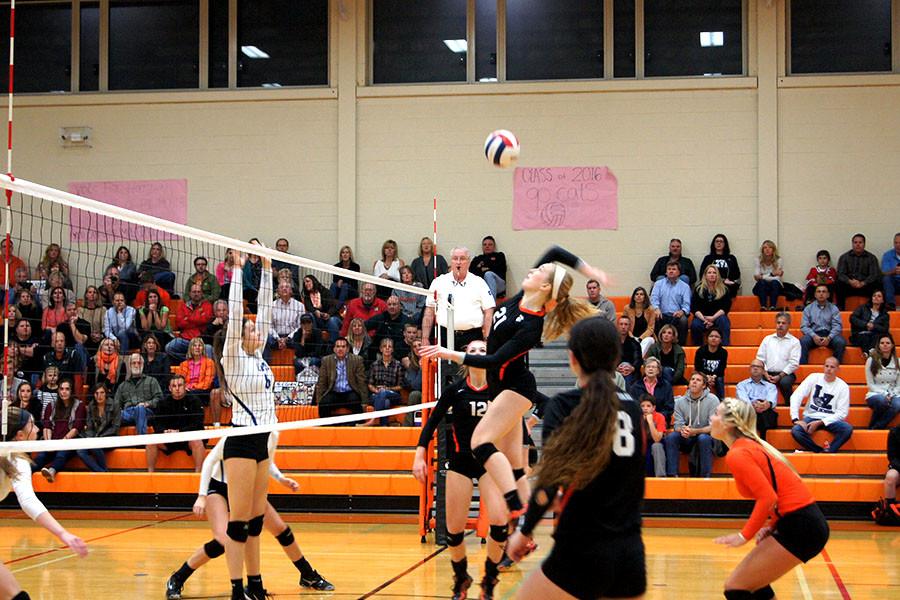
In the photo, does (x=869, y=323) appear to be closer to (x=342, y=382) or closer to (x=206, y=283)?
(x=342, y=382)

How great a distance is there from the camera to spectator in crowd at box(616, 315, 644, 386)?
13.8m

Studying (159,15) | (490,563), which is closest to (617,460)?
(490,563)

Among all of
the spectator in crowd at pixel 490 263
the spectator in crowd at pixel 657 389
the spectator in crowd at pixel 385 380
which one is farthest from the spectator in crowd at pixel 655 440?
the spectator in crowd at pixel 490 263

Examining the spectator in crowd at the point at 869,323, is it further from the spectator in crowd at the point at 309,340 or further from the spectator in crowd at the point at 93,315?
the spectator in crowd at the point at 93,315

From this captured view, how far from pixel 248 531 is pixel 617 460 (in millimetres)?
3552

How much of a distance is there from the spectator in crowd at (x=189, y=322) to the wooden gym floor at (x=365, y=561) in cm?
254

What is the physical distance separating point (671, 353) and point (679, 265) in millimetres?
2658

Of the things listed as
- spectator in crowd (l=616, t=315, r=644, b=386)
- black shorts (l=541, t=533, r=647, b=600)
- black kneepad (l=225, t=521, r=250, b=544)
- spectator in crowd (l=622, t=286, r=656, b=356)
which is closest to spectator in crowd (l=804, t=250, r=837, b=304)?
spectator in crowd (l=622, t=286, r=656, b=356)

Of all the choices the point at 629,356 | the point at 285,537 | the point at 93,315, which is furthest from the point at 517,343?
the point at 93,315

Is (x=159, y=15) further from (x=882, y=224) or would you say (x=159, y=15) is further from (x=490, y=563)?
(x=490, y=563)

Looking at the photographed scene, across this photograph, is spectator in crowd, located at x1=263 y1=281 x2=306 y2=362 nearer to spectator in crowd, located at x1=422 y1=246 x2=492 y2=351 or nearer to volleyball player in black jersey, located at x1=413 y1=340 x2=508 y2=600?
spectator in crowd, located at x1=422 y1=246 x2=492 y2=351

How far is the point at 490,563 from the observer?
692 centimetres

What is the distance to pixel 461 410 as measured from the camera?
7.93m

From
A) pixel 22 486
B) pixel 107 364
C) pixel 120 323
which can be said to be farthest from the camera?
pixel 120 323
